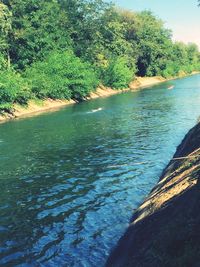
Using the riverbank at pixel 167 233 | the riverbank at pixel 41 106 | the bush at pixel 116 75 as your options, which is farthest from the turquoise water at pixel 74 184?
the bush at pixel 116 75

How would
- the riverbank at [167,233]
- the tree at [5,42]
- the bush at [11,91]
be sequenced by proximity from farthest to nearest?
the tree at [5,42] → the bush at [11,91] → the riverbank at [167,233]

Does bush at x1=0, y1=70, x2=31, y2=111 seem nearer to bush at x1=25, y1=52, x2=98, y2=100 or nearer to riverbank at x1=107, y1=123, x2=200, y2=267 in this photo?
bush at x1=25, y1=52, x2=98, y2=100

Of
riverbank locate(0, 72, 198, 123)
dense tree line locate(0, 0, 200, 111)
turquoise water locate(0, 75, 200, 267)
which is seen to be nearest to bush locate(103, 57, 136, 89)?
dense tree line locate(0, 0, 200, 111)

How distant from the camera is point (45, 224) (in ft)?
49.3

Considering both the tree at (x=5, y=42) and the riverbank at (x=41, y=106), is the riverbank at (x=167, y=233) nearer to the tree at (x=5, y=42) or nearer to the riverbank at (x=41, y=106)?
the riverbank at (x=41, y=106)

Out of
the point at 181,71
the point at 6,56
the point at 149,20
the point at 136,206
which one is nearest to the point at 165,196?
the point at 136,206

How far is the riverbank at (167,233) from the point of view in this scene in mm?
8570

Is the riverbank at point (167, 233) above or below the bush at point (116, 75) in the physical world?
below

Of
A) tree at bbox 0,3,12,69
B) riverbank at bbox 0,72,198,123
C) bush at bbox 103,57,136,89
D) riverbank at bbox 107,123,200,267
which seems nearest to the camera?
riverbank at bbox 107,123,200,267

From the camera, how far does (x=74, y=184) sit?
20016 millimetres

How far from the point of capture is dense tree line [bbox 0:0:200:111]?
2442 inches

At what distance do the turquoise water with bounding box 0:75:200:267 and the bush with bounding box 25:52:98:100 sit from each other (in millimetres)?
25998

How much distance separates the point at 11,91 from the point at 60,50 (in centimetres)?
3023

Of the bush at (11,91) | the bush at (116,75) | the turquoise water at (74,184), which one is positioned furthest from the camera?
the bush at (116,75)
